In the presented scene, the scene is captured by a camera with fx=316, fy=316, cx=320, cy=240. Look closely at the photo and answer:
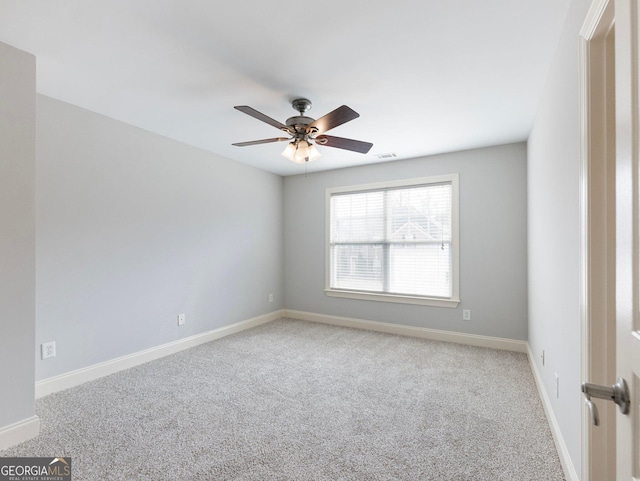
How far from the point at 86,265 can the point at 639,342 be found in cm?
357

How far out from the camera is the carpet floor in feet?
5.76

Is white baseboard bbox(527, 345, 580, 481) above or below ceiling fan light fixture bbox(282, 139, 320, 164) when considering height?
below

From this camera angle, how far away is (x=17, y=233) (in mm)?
1998

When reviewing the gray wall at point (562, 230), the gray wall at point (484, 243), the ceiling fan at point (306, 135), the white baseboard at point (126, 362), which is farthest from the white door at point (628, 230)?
the white baseboard at point (126, 362)

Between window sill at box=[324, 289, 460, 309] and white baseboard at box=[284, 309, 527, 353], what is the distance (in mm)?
332

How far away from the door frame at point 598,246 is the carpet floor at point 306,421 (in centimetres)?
62

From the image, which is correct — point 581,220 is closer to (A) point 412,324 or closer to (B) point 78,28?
(B) point 78,28

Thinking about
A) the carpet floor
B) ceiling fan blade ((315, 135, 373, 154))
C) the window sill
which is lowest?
the carpet floor

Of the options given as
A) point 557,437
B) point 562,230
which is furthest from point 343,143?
point 557,437

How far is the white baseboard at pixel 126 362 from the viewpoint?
264 centimetres

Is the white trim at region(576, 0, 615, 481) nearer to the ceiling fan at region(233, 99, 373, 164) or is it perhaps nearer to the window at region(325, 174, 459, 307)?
the ceiling fan at region(233, 99, 373, 164)

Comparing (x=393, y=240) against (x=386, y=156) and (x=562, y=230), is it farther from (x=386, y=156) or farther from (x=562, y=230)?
(x=562, y=230)

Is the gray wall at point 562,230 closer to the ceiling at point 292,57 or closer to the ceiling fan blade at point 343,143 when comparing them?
the ceiling at point 292,57

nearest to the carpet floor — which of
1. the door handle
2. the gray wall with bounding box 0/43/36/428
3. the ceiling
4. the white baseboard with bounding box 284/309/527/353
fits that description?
the white baseboard with bounding box 284/309/527/353
